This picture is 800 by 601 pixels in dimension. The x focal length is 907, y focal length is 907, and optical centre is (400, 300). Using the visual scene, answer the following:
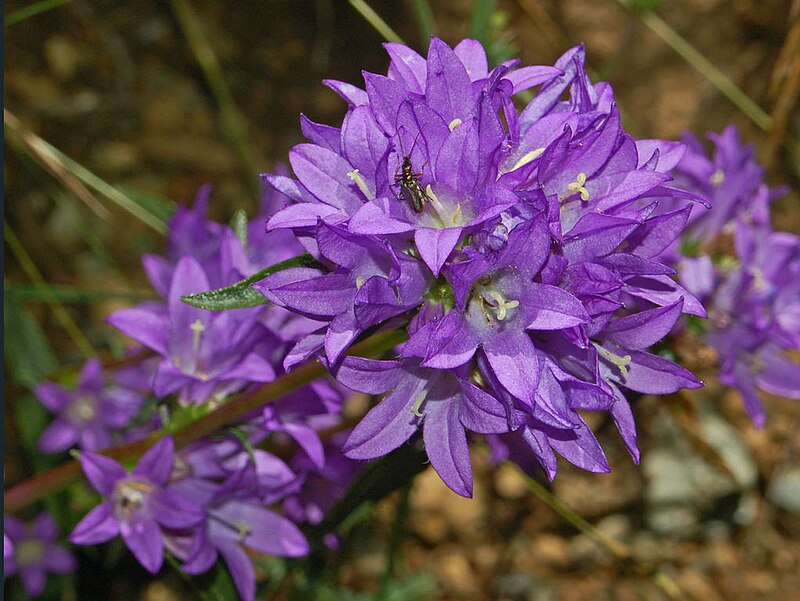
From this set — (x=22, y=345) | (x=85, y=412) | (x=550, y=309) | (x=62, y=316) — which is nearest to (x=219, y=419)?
(x=550, y=309)

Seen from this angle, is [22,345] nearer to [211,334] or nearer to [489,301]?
[211,334]

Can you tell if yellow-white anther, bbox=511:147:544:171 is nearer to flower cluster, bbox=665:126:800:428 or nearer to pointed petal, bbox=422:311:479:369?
pointed petal, bbox=422:311:479:369

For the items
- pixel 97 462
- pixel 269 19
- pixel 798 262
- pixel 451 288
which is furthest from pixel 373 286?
pixel 269 19

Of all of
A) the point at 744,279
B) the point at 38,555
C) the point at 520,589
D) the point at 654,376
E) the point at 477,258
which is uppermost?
the point at 477,258

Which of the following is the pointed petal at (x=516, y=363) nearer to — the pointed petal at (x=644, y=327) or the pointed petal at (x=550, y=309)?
the pointed petal at (x=550, y=309)

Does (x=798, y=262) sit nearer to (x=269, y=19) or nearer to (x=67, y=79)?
(x=269, y=19)

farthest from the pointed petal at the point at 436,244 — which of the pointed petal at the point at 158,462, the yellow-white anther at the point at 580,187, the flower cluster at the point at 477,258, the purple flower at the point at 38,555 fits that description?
the purple flower at the point at 38,555
